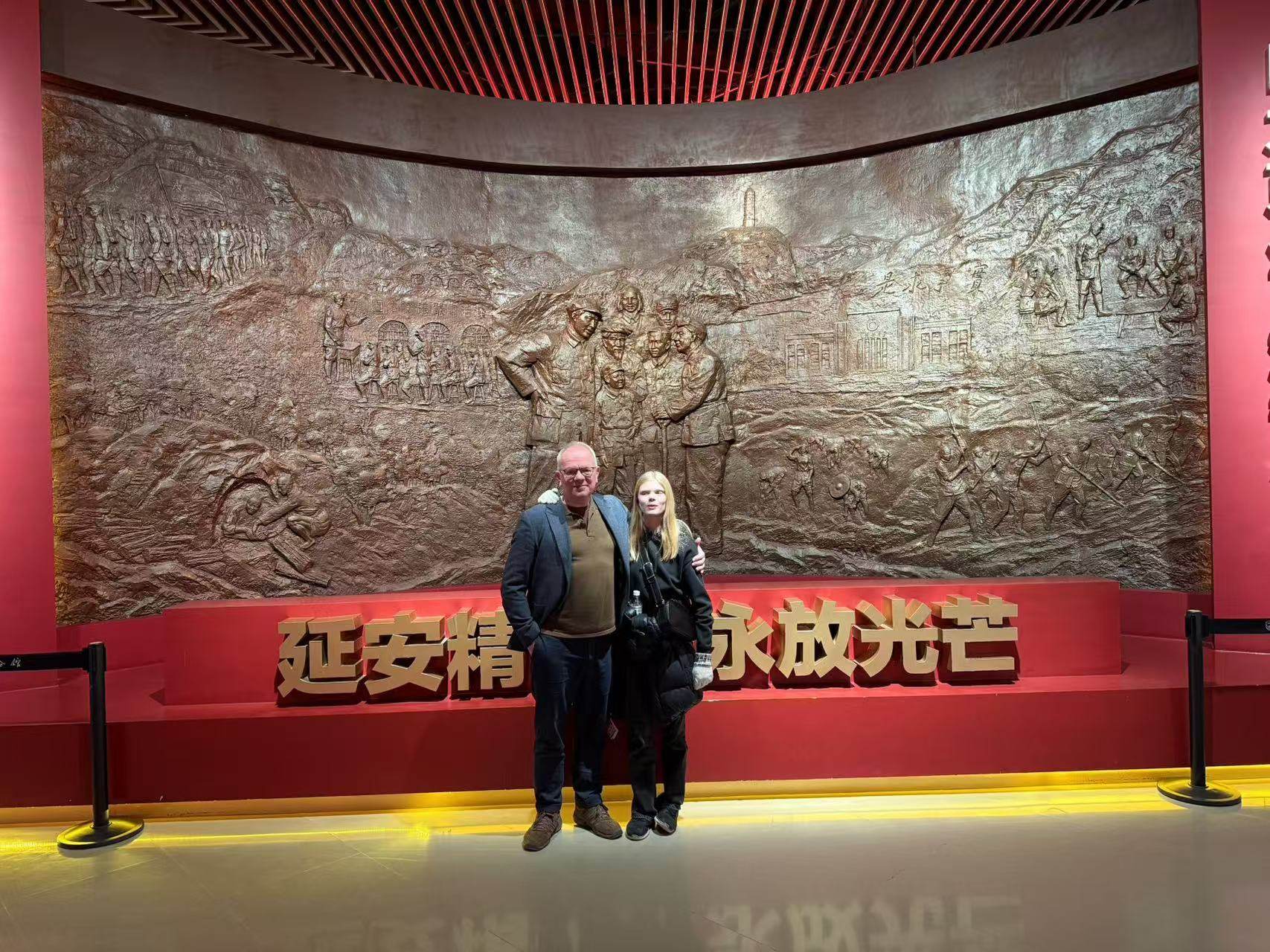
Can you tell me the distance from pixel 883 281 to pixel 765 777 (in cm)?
521

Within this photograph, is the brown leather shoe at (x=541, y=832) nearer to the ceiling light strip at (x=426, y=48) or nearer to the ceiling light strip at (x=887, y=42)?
the ceiling light strip at (x=426, y=48)

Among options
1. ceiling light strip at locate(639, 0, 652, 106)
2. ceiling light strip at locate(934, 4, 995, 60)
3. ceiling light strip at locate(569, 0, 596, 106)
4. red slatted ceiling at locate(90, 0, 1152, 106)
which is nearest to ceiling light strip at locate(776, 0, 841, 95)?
red slatted ceiling at locate(90, 0, 1152, 106)

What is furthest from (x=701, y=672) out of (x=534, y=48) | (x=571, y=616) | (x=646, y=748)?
(x=534, y=48)

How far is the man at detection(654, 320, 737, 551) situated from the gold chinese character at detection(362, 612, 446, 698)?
3.78 m

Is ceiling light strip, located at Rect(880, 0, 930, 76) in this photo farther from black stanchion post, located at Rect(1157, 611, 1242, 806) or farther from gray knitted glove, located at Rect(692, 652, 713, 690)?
gray knitted glove, located at Rect(692, 652, 713, 690)

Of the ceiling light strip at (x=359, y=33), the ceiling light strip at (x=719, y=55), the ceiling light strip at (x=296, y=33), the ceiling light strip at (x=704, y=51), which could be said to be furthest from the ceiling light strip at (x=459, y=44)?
the ceiling light strip at (x=719, y=55)

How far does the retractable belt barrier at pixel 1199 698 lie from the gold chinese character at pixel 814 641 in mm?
1848

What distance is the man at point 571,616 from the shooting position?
13.2 ft

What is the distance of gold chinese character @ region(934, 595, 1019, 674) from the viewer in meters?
4.96

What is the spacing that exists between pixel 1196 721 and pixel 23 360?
25.7 ft

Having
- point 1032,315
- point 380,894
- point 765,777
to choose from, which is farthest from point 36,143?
point 1032,315

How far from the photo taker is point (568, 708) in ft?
13.7

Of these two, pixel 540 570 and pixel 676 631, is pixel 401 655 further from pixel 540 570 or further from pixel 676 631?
pixel 676 631

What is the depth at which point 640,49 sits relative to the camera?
762cm
